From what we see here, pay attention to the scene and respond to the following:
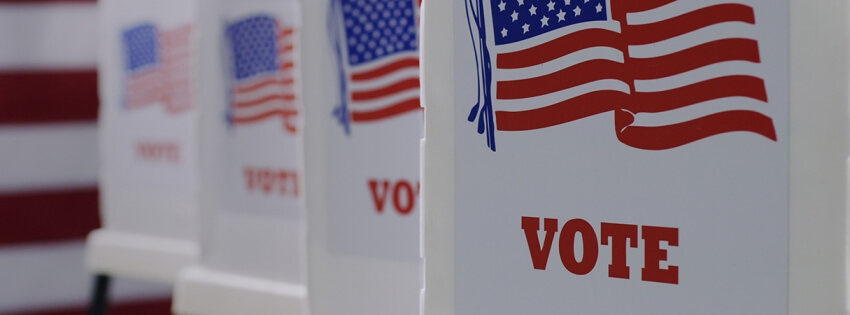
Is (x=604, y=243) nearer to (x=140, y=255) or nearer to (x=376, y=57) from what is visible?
(x=376, y=57)

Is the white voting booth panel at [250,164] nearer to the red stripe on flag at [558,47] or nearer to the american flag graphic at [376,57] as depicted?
the american flag graphic at [376,57]

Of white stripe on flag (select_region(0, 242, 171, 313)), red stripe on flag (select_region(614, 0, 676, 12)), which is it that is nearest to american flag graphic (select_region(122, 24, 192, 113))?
white stripe on flag (select_region(0, 242, 171, 313))

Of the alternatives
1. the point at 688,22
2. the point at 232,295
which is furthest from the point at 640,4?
the point at 232,295

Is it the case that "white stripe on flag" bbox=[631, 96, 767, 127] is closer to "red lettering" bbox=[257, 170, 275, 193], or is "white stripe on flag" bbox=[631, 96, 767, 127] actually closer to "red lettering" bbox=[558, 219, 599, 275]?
"red lettering" bbox=[558, 219, 599, 275]

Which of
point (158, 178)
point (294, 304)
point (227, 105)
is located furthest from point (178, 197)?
point (294, 304)

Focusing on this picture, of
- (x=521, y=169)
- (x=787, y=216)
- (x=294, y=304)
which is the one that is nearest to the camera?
(x=787, y=216)

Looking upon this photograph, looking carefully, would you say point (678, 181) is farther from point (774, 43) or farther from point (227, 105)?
point (227, 105)
